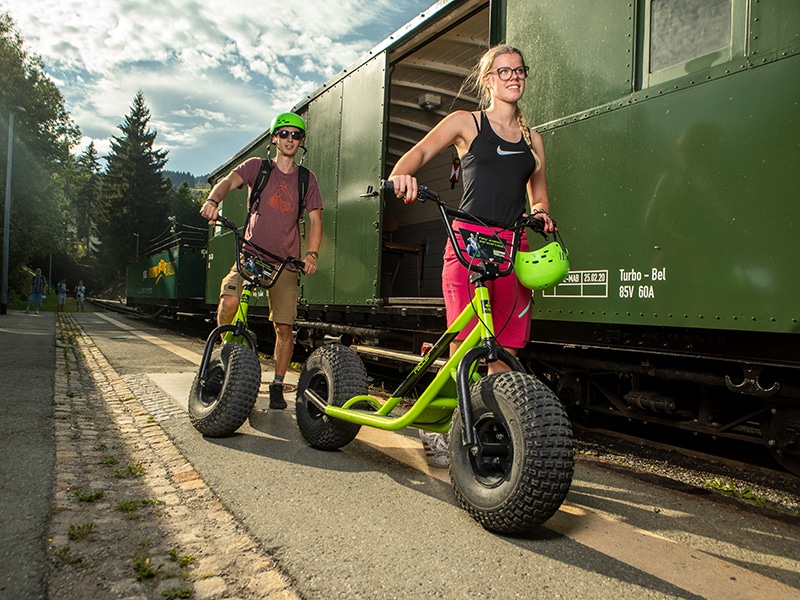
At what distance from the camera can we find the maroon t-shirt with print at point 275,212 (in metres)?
4.34

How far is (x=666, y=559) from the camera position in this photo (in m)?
2.17

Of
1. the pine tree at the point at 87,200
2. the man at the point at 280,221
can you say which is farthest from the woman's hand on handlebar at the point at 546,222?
the pine tree at the point at 87,200

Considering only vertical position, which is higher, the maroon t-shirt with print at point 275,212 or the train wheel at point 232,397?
the maroon t-shirt with print at point 275,212

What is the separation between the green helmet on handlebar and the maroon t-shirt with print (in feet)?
7.68

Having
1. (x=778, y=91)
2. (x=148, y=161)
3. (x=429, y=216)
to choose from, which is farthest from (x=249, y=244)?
(x=148, y=161)

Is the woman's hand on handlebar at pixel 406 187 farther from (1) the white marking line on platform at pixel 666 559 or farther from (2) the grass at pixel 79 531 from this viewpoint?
(2) the grass at pixel 79 531

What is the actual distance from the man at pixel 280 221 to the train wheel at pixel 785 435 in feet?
9.26

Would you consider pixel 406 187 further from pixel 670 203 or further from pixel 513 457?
pixel 670 203

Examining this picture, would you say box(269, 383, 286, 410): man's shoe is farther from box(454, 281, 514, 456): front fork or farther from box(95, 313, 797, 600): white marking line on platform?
box(95, 313, 797, 600): white marking line on platform

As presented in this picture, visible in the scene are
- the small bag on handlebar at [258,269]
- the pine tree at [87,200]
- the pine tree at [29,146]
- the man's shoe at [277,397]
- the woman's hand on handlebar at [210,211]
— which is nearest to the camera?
the woman's hand on handlebar at [210,211]

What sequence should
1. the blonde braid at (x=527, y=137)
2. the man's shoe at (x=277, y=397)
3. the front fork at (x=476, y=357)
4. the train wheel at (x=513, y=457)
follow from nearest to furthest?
the train wheel at (x=513, y=457) < the front fork at (x=476, y=357) < the blonde braid at (x=527, y=137) < the man's shoe at (x=277, y=397)

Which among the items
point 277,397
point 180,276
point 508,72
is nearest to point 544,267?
point 508,72

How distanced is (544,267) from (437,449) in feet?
4.28

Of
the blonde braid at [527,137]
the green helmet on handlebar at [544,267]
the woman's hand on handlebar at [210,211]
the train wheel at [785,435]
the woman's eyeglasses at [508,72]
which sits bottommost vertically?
the train wheel at [785,435]
